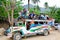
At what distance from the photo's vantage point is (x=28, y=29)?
46.3ft

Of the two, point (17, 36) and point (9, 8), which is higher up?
point (9, 8)

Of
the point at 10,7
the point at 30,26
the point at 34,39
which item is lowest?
the point at 34,39

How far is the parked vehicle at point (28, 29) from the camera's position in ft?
43.7

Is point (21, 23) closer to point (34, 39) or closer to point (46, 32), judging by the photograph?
point (34, 39)

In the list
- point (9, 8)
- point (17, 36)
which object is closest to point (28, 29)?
point (17, 36)

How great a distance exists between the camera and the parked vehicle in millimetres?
13320

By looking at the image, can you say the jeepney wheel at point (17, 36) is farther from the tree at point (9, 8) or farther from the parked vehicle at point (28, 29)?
the tree at point (9, 8)

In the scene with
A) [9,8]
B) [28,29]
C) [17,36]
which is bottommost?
[17,36]

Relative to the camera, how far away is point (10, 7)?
16.7 m

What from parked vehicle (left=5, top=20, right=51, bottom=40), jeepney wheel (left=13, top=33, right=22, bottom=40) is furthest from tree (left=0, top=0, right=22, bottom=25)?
jeepney wheel (left=13, top=33, right=22, bottom=40)

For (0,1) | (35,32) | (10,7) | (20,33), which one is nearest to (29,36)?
(35,32)

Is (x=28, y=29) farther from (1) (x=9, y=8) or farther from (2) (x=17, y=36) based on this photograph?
(1) (x=9, y=8)

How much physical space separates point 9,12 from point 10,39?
4.68m

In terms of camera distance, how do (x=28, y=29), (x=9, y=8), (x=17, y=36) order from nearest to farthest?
(x=17, y=36) < (x=28, y=29) < (x=9, y=8)
